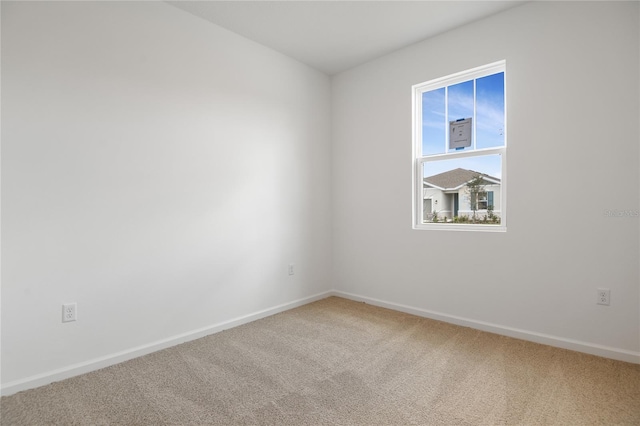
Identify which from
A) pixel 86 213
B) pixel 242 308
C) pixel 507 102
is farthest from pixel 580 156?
pixel 86 213

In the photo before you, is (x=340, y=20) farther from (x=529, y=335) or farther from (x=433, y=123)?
(x=529, y=335)

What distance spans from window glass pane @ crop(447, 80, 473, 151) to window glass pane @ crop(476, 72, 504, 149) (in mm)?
71

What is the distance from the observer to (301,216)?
12.4 feet

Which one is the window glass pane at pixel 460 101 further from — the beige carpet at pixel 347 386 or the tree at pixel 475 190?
the beige carpet at pixel 347 386

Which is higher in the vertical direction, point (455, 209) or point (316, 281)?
point (455, 209)

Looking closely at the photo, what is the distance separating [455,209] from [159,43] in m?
2.96

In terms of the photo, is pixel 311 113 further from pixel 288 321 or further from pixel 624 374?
pixel 624 374

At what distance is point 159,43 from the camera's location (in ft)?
8.45

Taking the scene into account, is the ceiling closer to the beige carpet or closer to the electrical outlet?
the electrical outlet

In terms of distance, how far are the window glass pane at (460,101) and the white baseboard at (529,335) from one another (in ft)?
5.32

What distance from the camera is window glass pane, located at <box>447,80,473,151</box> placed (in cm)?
310

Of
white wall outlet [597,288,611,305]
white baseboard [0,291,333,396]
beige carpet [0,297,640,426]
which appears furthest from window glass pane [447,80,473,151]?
white baseboard [0,291,333,396]

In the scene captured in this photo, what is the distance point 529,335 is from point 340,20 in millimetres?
3084

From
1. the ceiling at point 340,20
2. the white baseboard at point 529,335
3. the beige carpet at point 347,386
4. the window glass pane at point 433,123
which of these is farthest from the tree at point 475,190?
the ceiling at point 340,20
